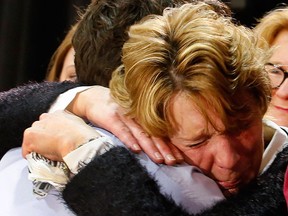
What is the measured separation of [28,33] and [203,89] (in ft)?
5.62

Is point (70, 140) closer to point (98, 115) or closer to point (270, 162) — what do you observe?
point (98, 115)

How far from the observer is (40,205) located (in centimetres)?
119

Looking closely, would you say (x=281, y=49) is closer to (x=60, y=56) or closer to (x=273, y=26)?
(x=273, y=26)

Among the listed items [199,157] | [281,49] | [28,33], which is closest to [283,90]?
[281,49]

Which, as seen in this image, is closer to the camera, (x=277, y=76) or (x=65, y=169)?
(x=65, y=169)

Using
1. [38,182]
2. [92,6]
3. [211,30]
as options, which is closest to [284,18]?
[92,6]

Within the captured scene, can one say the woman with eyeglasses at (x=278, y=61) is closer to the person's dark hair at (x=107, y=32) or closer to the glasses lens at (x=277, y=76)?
the glasses lens at (x=277, y=76)

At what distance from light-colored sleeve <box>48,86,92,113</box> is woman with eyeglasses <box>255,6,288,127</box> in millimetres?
601

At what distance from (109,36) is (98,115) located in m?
0.17

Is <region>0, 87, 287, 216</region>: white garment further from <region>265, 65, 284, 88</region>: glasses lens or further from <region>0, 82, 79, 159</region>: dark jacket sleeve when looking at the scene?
<region>265, 65, 284, 88</region>: glasses lens

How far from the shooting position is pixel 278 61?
1.92 metres

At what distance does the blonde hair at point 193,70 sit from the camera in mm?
1133

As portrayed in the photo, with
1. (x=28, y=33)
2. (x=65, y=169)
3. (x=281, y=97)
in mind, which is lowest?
(x=28, y=33)

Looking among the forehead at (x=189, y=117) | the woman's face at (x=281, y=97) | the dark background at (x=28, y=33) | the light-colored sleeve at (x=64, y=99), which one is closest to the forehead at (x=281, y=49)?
the woman's face at (x=281, y=97)
